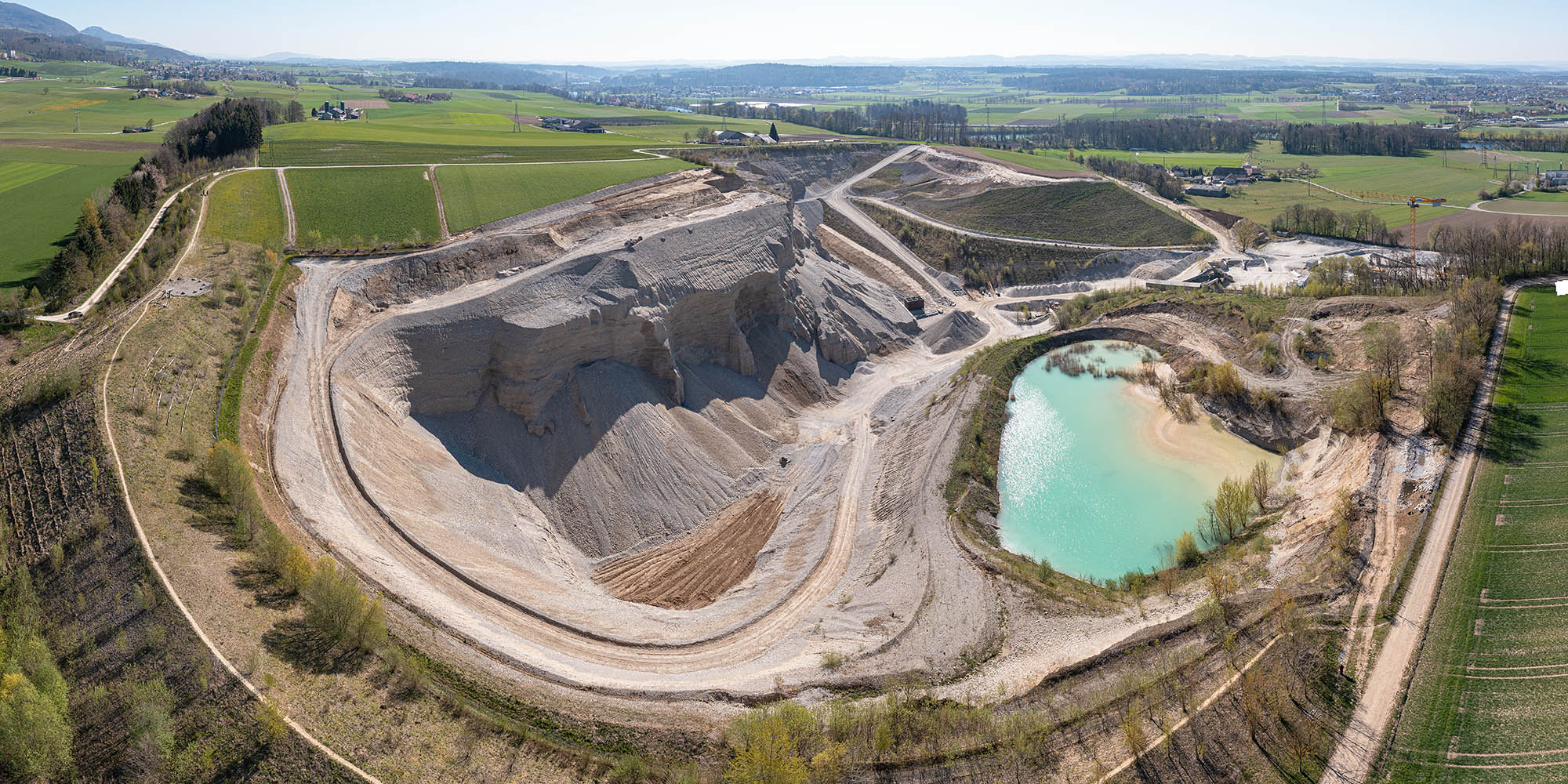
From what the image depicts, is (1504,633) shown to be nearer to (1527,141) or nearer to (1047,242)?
(1047,242)

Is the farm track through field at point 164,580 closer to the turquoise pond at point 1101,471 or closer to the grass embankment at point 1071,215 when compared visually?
the turquoise pond at point 1101,471

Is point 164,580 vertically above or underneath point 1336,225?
underneath

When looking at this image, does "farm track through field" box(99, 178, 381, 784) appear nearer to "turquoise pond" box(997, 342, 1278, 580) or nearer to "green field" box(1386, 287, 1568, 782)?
"green field" box(1386, 287, 1568, 782)

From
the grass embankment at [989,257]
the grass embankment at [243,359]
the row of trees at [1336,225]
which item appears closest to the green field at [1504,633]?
the grass embankment at [243,359]

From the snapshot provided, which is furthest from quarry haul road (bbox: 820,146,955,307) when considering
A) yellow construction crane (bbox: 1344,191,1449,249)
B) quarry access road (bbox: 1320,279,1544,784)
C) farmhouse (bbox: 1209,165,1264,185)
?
farmhouse (bbox: 1209,165,1264,185)

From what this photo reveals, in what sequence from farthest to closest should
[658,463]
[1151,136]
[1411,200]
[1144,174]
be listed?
[1151,136] < [1144,174] < [1411,200] < [658,463]

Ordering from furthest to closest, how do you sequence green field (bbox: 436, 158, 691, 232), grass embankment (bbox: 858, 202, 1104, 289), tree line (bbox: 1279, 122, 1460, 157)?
1. tree line (bbox: 1279, 122, 1460, 157)
2. grass embankment (bbox: 858, 202, 1104, 289)
3. green field (bbox: 436, 158, 691, 232)

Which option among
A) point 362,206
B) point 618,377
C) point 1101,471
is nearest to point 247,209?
point 362,206
